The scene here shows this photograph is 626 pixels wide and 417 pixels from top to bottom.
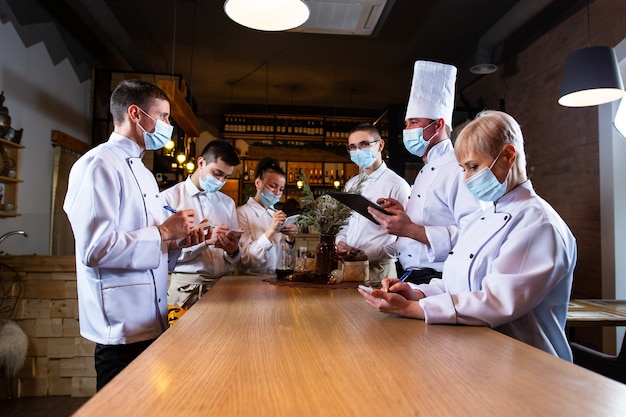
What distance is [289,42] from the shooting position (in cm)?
649

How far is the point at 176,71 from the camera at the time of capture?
7828mm

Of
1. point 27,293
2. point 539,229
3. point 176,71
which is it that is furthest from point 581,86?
point 176,71

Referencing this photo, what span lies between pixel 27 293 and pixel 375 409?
3.50m

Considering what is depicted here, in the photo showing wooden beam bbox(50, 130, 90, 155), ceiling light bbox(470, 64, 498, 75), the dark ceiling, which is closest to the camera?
the dark ceiling

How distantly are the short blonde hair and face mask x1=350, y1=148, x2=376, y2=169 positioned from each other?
1.71 m

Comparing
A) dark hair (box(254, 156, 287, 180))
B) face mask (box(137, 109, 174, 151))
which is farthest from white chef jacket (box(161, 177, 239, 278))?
face mask (box(137, 109, 174, 151))

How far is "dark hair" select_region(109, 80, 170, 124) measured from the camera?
198 cm

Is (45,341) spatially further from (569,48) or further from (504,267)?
(569,48)

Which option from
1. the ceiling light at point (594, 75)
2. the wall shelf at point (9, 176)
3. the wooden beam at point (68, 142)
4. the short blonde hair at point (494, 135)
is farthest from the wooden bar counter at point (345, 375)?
the wooden beam at point (68, 142)

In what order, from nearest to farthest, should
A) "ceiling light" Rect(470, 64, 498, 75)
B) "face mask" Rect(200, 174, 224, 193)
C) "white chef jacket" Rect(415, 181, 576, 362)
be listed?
"white chef jacket" Rect(415, 181, 576, 362) < "face mask" Rect(200, 174, 224, 193) < "ceiling light" Rect(470, 64, 498, 75)

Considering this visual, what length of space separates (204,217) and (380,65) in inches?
211

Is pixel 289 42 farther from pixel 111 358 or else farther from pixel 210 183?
pixel 111 358

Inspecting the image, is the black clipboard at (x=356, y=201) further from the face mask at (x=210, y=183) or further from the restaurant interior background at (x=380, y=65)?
the restaurant interior background at (x=380, y=65)

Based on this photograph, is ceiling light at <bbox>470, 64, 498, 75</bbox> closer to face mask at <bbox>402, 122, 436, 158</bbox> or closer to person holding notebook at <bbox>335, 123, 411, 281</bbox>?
person holding notebook at <bbox>335, 123, 411, 281</bbox>
